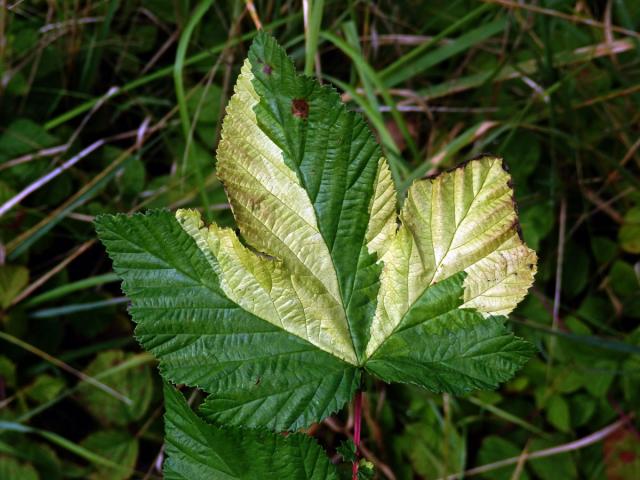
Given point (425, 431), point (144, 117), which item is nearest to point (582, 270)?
point (425, 431)

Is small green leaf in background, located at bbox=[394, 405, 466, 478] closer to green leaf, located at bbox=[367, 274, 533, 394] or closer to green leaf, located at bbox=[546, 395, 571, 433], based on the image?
green leaf, located at bbox=[546, 395, 571, 433]

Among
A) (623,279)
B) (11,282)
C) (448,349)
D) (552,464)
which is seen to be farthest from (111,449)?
(623,279)

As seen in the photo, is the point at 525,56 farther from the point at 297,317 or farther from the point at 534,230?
the point at 297,317

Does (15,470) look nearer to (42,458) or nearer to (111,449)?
(42,458)

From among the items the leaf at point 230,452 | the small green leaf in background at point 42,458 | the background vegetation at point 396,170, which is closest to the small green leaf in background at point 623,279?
the background vegetation at point 396,170

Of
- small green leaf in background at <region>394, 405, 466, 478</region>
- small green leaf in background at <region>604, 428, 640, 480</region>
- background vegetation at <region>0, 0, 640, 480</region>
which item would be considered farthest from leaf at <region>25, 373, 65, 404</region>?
small green leaf in background at <region>604, 428, 640, 480</region>
